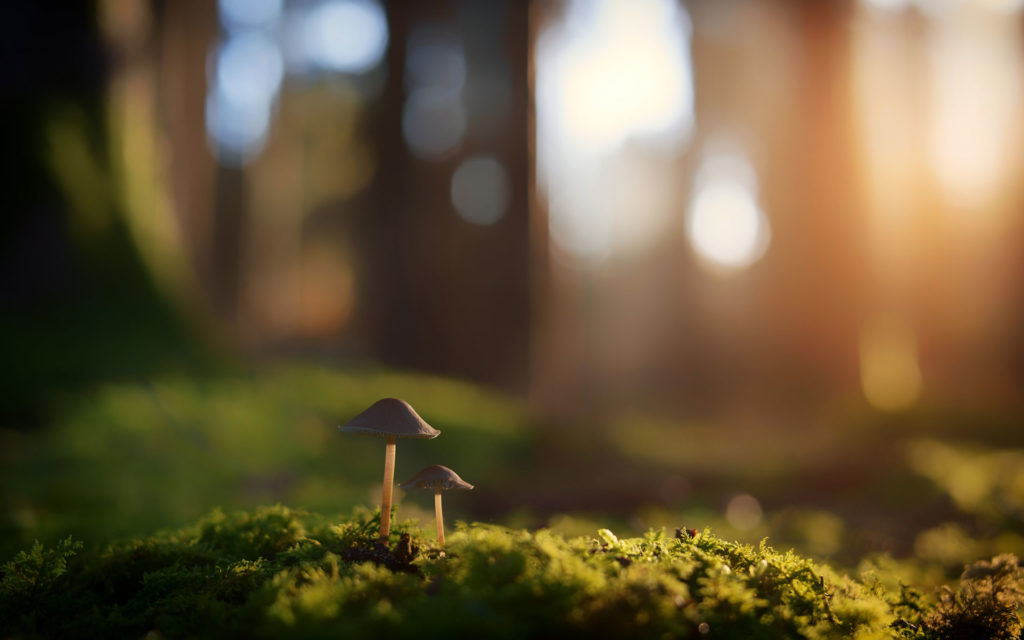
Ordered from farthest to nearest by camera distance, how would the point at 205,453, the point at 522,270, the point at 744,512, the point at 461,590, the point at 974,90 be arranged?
the point at 974,90 → the point at 522,270 → the point at 744,512 → the point at 205,453 → the point at 461,590

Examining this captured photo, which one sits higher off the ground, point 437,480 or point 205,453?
point 437,480

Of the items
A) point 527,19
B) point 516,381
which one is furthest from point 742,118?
point 516,381

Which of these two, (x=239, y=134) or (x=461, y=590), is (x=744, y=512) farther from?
(x=239, y=134)

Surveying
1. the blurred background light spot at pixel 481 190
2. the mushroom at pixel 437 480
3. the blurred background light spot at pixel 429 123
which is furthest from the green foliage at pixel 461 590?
the blurred background light spot at pixel 429 123

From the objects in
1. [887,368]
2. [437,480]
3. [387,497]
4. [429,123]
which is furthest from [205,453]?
[887,368]

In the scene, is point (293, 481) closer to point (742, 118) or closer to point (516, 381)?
point (516, 381)

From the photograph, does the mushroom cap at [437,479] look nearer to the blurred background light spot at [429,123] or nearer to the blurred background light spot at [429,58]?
the blurred background light spot at [429,123]

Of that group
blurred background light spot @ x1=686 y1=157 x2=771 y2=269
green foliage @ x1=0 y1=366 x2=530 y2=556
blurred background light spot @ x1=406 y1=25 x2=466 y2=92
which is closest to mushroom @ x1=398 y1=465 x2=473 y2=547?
green foliage @ x1=0 y1=366 x2=530 y2=556
